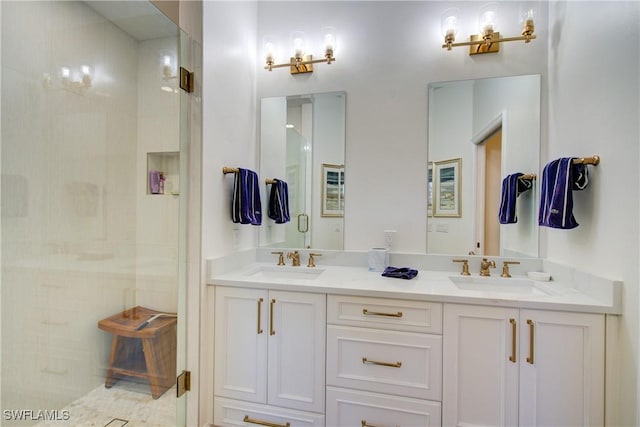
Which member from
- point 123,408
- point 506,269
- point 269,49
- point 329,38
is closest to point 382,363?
point 506,269

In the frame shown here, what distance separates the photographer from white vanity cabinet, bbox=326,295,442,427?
140 cm

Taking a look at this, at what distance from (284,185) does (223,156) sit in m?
0.52

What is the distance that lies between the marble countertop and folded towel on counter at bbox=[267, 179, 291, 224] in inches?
14.6

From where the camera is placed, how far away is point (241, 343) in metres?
1.63

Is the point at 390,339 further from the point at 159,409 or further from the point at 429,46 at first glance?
the point at 429,46

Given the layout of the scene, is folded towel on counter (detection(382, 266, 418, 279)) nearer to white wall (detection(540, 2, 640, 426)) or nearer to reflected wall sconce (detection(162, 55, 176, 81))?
white wall (detection(540, 2, 640, 426))

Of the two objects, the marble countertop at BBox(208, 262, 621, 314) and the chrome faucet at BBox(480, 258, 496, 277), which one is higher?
the chrome faucet at BBox(480, 258, 496, 277)

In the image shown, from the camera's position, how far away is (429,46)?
198cm

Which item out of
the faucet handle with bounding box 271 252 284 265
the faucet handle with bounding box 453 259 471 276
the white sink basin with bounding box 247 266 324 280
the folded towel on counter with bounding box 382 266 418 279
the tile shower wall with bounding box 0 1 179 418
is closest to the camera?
the tile shower wall with bounding box 0 1 179 418

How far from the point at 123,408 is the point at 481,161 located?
8.55 ft

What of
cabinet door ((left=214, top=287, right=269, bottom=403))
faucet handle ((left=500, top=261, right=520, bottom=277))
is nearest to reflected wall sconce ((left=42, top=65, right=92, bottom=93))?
cabinet door ((left=214, top=287, right=269, bottom=403))

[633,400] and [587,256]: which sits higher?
[587,256]

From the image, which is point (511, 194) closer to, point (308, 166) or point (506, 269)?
point (506, 269)

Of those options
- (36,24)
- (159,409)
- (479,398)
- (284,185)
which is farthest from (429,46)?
(159,409)
